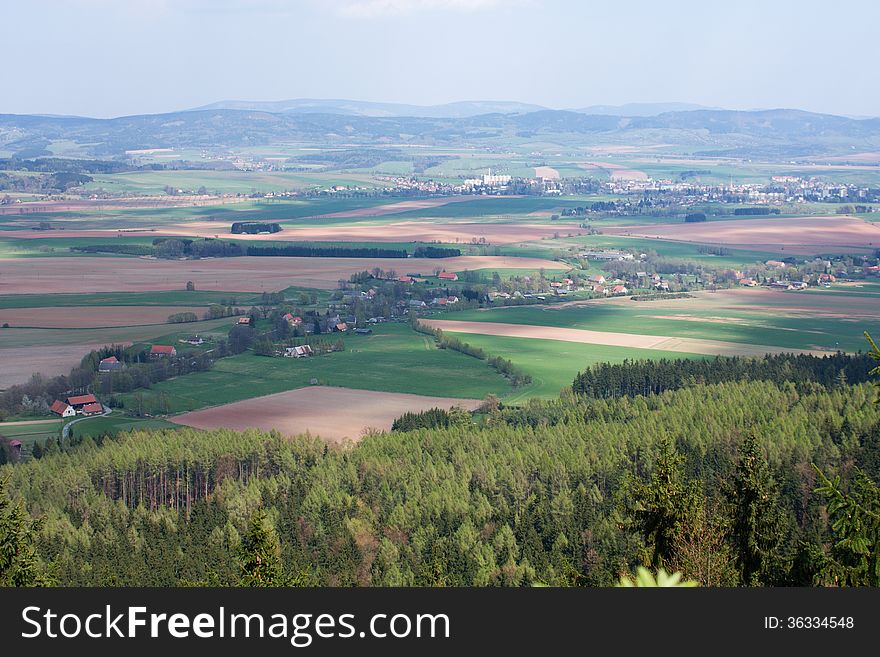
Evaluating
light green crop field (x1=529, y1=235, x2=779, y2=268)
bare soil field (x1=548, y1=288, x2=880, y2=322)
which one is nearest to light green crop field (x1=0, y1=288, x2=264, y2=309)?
bare soil field (x1=548, y1=288, x2=880, y2=322)

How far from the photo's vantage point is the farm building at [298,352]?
86.2 meters

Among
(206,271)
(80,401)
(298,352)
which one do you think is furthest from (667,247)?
(80,401)

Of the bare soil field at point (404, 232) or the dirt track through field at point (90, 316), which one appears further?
the bare soil field at point (404, 232)

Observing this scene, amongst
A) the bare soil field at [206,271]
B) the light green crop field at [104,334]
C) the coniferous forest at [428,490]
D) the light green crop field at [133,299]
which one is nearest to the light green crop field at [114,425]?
the coniferous forest at [428,490]

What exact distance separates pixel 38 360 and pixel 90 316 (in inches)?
722

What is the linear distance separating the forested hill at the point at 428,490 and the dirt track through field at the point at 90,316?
40650mm

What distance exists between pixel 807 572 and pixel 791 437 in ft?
88.3

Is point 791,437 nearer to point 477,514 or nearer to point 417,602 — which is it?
point 477,514

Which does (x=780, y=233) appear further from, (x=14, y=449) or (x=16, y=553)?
(x=16, y=553)

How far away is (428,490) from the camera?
160 feet

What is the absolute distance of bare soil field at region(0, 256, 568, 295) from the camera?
117312 millimetres

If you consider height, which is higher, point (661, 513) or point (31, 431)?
point (661, 513)

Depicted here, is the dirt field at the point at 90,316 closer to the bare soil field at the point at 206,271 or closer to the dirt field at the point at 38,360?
the dirt field at the point at 38,360

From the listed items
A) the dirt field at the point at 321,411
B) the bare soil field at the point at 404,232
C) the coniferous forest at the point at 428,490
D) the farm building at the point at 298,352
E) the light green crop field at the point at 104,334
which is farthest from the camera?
the bare soil field at the point at 404,232
